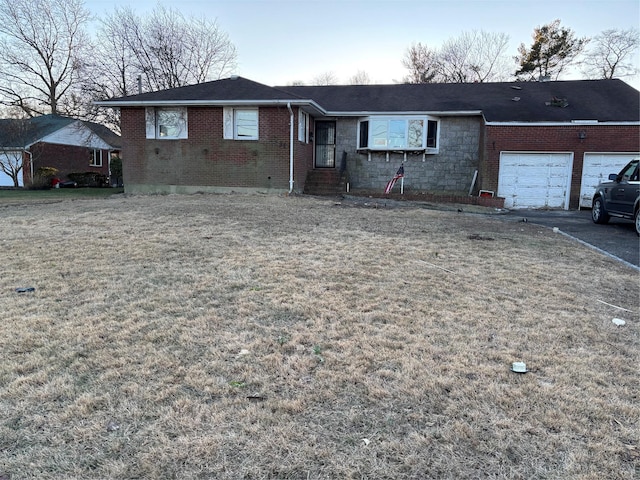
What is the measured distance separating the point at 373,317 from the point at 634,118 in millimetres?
16326

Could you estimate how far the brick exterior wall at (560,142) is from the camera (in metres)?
15.6

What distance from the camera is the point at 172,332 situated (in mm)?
3621

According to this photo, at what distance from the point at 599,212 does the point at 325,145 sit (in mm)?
10854

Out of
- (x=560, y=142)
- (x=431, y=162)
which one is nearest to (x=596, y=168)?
(x=560, y=142)

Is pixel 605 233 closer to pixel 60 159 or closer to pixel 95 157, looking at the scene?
pixel 60 159

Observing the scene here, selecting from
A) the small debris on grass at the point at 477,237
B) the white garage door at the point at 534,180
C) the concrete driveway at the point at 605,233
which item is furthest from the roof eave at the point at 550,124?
the small debris on grass at the point at 477,237

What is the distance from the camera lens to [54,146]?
2939 cm

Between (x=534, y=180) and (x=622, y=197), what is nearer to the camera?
(x=622, y=197)

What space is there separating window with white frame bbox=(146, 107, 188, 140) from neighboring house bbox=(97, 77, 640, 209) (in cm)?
4

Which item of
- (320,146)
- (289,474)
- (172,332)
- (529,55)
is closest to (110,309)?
(172,332)

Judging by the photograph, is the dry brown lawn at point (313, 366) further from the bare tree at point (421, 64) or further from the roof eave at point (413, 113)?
the bare tree at point (421, 64)

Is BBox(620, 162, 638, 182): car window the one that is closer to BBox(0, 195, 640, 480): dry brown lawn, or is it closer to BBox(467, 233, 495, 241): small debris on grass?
BBox(467, 233, 495, 241): small debris on grass

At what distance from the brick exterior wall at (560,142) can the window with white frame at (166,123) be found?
37.2 feet

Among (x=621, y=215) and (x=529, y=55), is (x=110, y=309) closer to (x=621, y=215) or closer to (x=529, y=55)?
(x=621, y=215)
